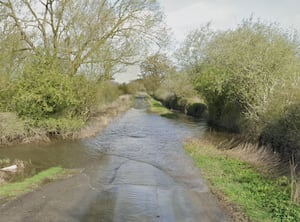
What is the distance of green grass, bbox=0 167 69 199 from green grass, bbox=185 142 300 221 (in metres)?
5.81

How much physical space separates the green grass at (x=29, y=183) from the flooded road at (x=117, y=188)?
0.41 metres

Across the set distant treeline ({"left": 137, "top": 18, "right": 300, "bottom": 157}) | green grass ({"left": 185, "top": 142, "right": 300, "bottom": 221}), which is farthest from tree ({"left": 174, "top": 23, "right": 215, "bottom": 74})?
green grass ({"left": 185, "top": 142, "right": 300, "bottom": 221})

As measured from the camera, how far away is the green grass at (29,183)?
903 cm

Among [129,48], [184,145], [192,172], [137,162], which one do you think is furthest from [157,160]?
[129,48]

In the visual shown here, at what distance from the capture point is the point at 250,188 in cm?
986

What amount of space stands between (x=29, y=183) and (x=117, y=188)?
295 cm

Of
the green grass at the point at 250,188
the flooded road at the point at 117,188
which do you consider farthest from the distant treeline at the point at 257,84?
the flooded road at the point at 117,188

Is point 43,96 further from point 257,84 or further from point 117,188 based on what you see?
point 257,84

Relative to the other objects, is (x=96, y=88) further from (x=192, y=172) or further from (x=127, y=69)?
(x=192, y=172)

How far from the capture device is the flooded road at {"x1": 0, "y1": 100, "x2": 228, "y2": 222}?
781cm

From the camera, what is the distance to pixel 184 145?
1858cm

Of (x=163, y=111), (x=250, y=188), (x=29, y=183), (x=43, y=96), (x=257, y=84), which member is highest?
(x=257, y=84)

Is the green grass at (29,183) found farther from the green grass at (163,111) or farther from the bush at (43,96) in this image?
the green grass at (163,111)

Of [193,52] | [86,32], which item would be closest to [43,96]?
[86,32]
